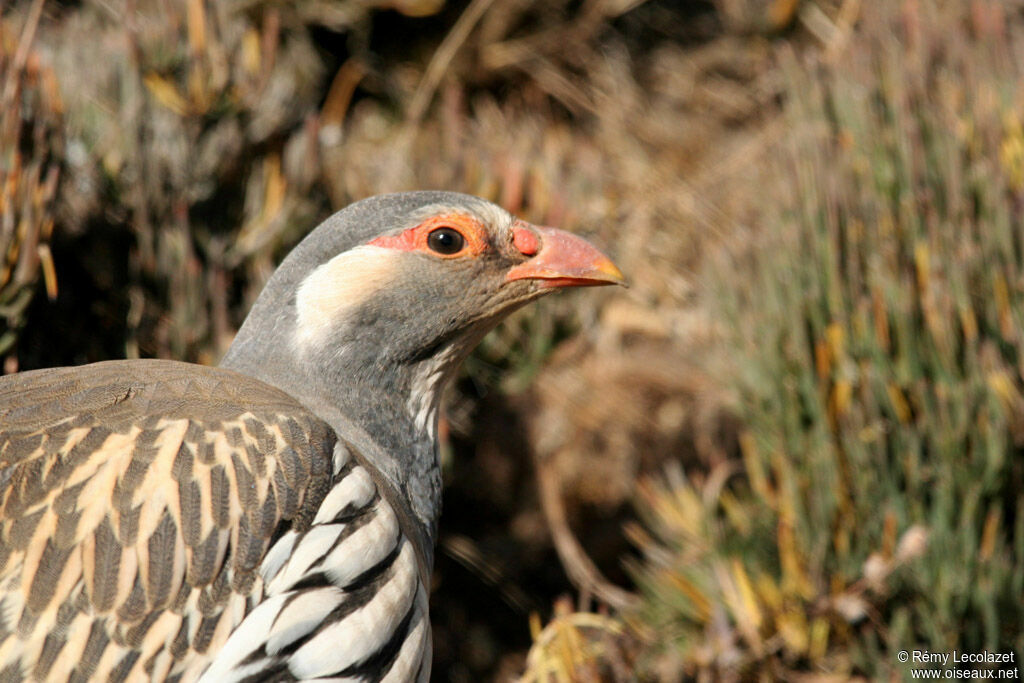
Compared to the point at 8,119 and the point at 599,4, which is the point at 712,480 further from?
the point at 599,4

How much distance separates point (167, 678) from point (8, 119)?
1.93 meters

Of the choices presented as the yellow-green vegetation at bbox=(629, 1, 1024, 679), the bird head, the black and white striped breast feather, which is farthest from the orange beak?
the yellow-green vegetation at bbox=(629, 1, 1024, 679)

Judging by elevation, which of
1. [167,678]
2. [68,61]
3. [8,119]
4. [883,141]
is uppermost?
[68,61]

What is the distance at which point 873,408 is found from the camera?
409cm

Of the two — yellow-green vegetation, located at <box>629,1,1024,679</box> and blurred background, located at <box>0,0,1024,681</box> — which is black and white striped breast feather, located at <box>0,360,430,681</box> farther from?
yellow-green vegetation, located at <box>629,1,1024,679</box>

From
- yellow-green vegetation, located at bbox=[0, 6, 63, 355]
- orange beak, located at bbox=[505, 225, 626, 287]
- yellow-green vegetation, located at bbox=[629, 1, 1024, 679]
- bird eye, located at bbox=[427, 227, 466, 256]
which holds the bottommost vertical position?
yellow-green vegetation, located at bbox=[629, 1, 1024, 679]

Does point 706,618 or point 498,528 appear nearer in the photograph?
point 706,618

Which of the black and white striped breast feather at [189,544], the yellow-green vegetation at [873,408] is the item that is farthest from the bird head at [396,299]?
the yellow-green vegetation at [873,408]

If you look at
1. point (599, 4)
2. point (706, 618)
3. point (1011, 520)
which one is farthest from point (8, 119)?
point (599, 4)

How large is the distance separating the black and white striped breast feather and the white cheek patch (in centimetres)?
38

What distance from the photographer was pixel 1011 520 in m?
4.13

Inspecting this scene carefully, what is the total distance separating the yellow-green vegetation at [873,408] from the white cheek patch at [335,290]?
5.97 feet

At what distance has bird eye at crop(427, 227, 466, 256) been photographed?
10.8ft

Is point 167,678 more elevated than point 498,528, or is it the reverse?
point 167,678
